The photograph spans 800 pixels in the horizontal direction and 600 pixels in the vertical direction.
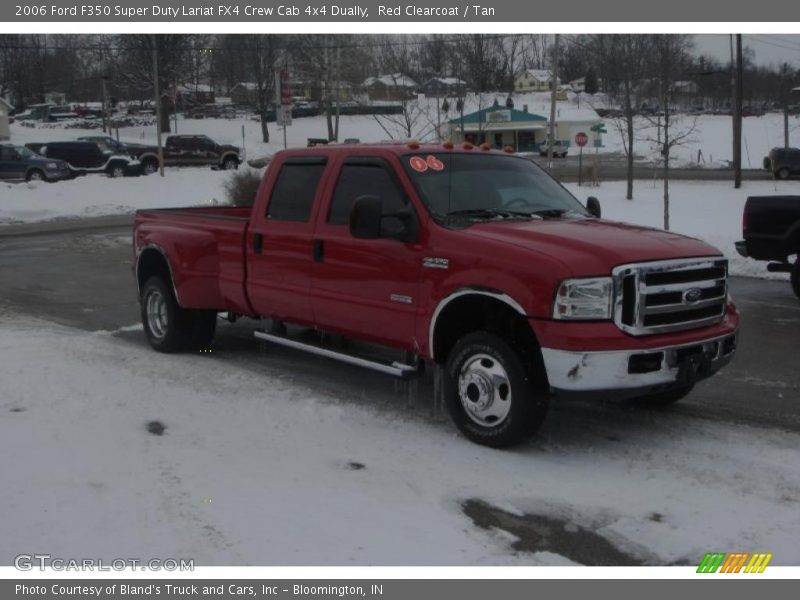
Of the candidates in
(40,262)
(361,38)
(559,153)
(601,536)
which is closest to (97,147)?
(361,38)

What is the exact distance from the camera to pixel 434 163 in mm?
6625

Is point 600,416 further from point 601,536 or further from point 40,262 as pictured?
point 40,262

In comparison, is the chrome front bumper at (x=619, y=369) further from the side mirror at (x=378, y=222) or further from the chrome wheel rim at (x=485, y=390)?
the side mirror at (x=378, y=222)

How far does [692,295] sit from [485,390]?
4.69 ft

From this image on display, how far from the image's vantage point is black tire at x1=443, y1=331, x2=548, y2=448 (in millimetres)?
5531

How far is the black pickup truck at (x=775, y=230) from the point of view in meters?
11.4

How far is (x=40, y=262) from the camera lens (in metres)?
16.4

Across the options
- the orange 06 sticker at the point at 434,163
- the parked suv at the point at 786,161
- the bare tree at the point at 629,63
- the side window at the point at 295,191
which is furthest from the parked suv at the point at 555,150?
the orange 06 sticker at the point at 434,163

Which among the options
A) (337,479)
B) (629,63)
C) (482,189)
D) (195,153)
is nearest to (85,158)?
(195,153)

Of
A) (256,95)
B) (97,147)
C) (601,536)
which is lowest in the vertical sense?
(601,536)

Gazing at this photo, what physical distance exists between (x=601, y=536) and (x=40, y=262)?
14.3 meters

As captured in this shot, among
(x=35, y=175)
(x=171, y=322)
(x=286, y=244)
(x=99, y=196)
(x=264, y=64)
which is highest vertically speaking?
(x=264, y=64)

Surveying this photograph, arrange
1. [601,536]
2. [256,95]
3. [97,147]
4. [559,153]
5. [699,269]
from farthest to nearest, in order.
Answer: [256,95], [559,153], [97,147], [699,269], [601,536]

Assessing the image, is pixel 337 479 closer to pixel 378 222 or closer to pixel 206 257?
pixel 378 222
